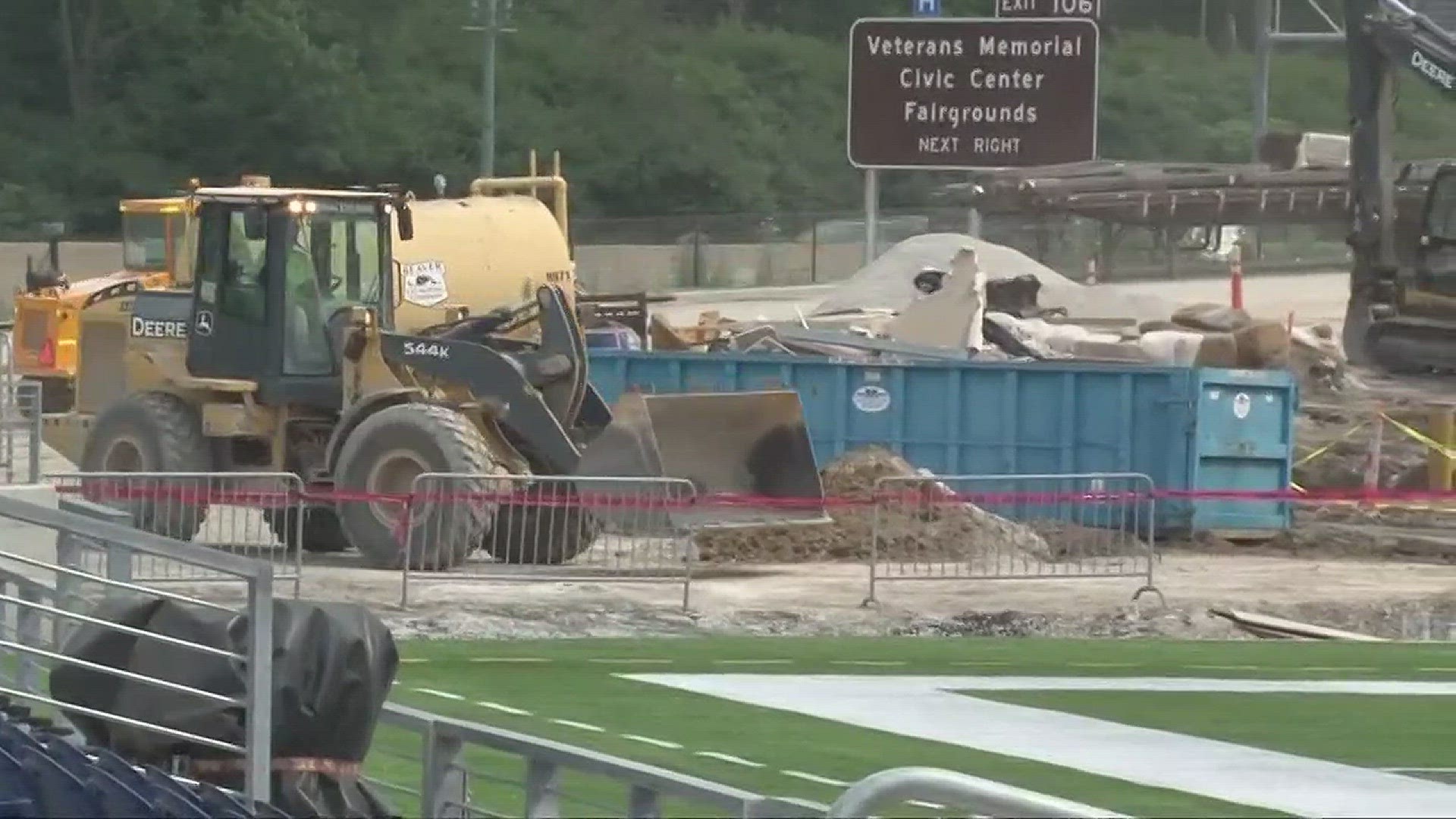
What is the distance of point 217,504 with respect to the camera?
21062 mm

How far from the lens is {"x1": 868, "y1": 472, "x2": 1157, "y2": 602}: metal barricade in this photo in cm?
2230

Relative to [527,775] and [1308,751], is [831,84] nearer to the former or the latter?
[1308,751]

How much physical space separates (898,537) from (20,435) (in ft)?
29.3

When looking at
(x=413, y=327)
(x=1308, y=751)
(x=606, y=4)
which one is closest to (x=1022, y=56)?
(x=413, y=327)

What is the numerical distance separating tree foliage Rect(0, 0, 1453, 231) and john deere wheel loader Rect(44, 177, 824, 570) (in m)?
40.2

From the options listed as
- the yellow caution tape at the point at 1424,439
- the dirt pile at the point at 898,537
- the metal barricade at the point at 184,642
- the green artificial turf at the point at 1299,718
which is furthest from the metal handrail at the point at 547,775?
the yellow caution tape at the point at 1424,439

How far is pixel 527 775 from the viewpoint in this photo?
7680mm

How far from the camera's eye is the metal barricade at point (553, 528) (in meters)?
20.7

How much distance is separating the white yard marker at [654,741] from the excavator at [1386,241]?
22.7 metres

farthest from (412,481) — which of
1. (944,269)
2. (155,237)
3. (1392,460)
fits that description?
(944,269)

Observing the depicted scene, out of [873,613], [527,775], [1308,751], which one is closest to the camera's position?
[527,775]

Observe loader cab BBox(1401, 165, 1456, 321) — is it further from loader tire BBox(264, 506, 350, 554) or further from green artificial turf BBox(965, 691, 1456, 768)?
green artificial turf BBox(965, 691, 1456, 768)

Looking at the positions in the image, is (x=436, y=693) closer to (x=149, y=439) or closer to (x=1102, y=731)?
(x=1102, y=731)

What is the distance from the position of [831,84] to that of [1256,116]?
3371 centimetres
